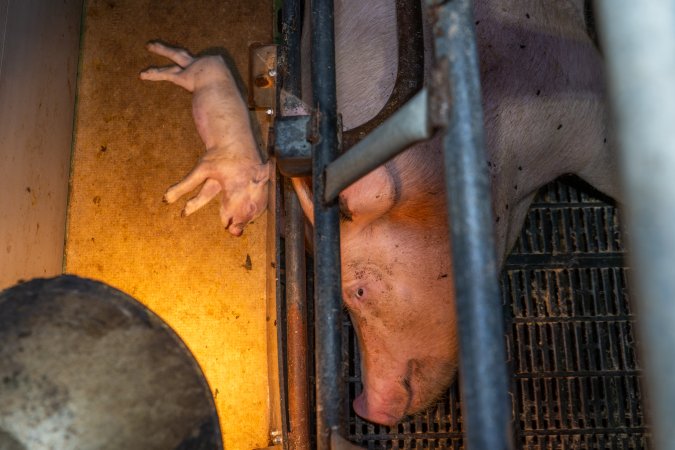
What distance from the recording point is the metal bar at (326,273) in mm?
1010

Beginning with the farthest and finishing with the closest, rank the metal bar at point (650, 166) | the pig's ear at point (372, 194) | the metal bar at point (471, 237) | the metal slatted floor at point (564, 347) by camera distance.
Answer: the metal slatted floor at point (564, 347)
the pig's ear at point (372, 194)
the metal bar at point (471, 237)
the metal bar at point (650, 166)

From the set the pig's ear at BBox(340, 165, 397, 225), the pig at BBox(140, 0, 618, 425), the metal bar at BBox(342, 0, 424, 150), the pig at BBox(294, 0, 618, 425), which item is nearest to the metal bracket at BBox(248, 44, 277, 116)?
the pig at BBox(140, 0, 618, 425)

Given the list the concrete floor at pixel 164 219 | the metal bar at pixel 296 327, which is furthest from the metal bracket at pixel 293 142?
the concrete floor at pixel 164 219

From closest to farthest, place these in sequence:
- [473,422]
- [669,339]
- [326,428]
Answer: [669,339]
[473,422]
[326,428]

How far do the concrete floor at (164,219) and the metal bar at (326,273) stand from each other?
90 centimetres

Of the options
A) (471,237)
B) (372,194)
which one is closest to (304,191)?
(372,194)

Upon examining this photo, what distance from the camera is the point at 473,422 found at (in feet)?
2.11

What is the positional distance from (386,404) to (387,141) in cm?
109

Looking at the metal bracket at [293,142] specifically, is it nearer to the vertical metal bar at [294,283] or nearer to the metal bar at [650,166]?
the vertical metal bar at [294,283]

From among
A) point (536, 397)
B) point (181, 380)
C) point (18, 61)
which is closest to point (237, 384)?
point (536, 397)

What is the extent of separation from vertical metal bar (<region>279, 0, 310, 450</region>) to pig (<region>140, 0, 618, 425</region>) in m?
0.11

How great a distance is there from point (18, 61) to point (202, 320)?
2.98 feet

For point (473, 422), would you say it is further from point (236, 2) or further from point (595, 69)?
point (236, 2)

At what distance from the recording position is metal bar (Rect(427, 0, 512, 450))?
0.64 m
